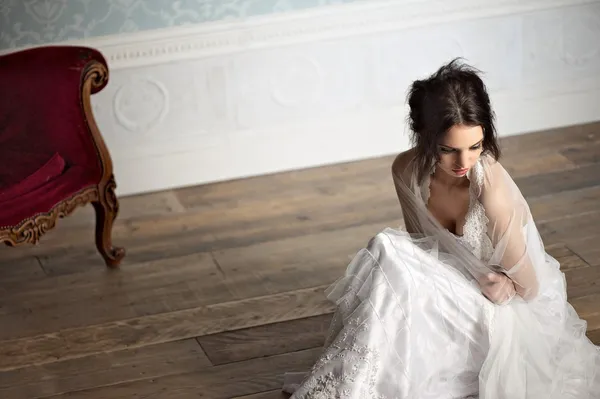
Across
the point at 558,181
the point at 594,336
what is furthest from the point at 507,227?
the point at 558,181

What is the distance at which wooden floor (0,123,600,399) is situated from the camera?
10.3ft

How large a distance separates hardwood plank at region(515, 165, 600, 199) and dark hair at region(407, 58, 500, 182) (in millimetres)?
1638

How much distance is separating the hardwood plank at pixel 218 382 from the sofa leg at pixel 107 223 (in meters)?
0.82

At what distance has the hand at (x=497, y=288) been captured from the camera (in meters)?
2.71

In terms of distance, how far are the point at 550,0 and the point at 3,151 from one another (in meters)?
2.52

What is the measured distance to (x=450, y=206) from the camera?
110 inches

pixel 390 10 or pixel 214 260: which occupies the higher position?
pixel 390 10

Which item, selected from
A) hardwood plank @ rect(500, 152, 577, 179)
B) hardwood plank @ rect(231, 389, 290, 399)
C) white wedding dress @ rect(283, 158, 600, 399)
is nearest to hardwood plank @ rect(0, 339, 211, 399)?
hardwood plank @ rect(231, 389, 290, 399)

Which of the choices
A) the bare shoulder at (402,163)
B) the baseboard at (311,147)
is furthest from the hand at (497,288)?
the baseboard at (311,147)

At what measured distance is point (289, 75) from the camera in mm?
4539

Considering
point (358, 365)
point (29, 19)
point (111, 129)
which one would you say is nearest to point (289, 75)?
point (111, 129)

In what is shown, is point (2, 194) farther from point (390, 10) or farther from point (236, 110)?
point (390, 10)

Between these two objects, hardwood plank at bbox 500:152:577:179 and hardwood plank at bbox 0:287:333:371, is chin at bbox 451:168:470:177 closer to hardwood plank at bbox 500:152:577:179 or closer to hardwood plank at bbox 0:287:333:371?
hardwood plank at bbox 0:287:333:371

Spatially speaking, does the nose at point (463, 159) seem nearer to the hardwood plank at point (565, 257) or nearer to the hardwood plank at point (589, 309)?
the hardwood plank at point (589, 309)
